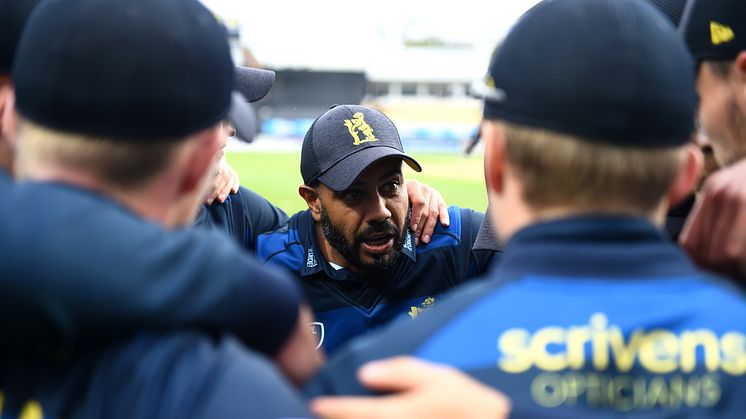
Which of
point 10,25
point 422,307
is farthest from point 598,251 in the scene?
point 422,307

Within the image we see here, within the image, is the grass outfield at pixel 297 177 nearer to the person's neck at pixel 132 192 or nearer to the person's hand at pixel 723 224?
the person's hand at pixel 723 224

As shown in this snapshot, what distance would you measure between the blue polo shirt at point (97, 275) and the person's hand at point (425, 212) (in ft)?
8.08

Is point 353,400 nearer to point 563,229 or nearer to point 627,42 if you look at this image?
point 563,229

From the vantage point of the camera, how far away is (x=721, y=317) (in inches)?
48.9

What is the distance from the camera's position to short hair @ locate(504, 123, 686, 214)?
4.25 feet

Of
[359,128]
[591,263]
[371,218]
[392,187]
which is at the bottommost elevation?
[371,218]

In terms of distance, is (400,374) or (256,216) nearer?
(400,374)

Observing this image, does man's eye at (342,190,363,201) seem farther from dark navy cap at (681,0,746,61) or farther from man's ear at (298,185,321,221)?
dark navy cap at (681,0,746,61)

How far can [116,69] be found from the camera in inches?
47.1

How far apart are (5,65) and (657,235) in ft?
5.03

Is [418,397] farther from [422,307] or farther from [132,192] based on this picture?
[422,307]

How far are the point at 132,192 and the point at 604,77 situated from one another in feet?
2.74

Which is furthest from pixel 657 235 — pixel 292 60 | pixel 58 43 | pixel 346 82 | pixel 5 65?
→ pixel 292 60

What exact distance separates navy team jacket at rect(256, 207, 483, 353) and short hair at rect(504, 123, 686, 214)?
7.14 feet
